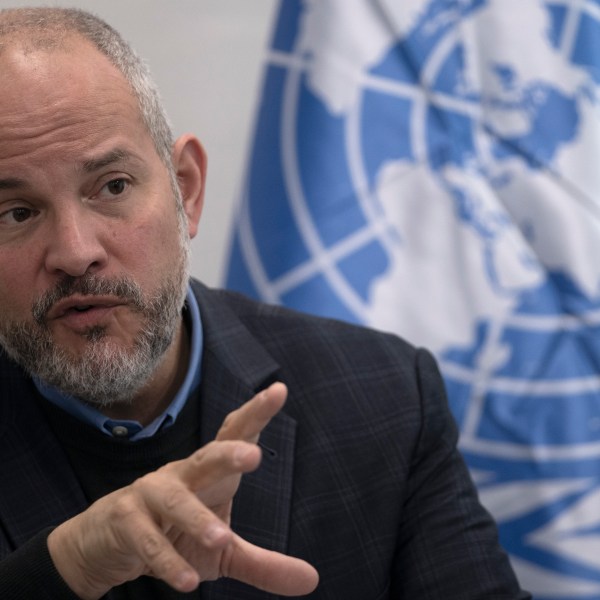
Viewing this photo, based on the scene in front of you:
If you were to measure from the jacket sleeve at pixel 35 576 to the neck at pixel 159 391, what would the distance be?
16.6 inches

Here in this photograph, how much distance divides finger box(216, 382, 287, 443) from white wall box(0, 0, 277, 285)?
1.83 m

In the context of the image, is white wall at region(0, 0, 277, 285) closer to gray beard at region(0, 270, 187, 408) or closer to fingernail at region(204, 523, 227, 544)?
gray beard at region(0, 270, 187, 408)

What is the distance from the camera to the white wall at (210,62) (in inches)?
121

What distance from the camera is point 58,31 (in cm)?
171

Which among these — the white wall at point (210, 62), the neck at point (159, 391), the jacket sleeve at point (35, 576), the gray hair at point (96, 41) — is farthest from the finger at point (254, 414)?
the white wall at point (210, 62)

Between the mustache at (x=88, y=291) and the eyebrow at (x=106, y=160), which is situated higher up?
the eyebrow at (x=106, y=160)

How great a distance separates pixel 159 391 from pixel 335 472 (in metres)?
0.35

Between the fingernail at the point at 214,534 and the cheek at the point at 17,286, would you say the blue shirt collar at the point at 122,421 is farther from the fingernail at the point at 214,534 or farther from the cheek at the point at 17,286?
the fingernail at the point at 214,534

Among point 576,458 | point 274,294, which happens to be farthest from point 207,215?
point 576,458

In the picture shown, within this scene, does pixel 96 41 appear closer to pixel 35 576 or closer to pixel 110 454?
pixel 110 454

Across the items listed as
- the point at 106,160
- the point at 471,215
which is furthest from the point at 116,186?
the point at 471,215

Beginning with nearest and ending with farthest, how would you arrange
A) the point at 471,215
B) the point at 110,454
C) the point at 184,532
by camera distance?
the point at 184,532 < the point at 110,454 < the point at 471,215

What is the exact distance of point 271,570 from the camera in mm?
1302

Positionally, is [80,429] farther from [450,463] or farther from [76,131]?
[450,463]
